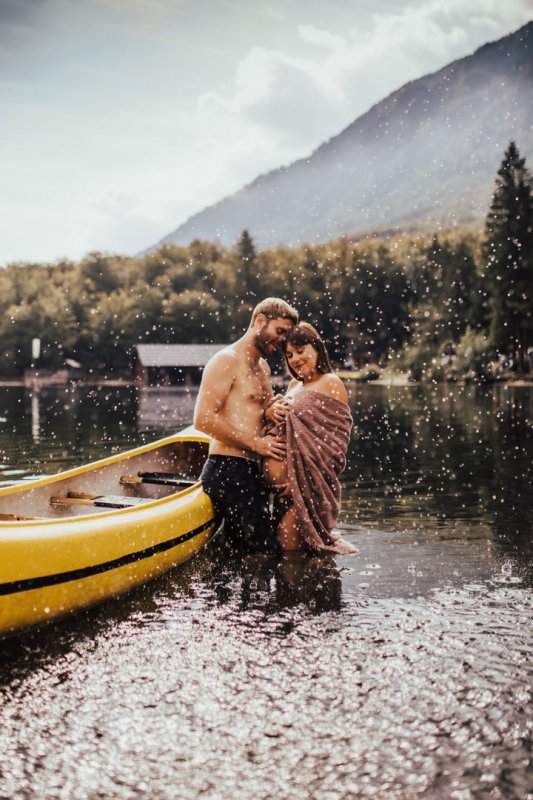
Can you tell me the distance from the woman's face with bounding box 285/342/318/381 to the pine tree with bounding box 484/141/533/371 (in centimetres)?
5408

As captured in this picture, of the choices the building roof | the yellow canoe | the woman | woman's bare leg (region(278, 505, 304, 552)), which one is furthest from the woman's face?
the building roof

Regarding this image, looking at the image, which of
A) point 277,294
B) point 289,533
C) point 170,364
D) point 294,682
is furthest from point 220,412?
point 277,294

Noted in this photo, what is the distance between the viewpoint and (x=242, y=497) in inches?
301

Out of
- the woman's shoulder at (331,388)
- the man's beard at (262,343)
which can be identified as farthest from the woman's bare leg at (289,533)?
the man's beard at (262,343)

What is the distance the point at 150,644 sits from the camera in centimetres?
552

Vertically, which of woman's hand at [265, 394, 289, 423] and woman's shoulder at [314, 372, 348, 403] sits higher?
woman's shoulder at [314, 372, 348, 403]

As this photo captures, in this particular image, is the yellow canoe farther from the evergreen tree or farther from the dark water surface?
the evergreen tree

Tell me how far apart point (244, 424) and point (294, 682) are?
3.12 metres

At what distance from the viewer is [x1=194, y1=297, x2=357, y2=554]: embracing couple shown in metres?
7.43

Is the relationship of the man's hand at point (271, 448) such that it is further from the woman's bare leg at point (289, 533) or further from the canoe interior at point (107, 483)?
the canoe interior at point (107, 483)

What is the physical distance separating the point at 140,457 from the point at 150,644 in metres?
4.25

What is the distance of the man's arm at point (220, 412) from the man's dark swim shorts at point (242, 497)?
0.96 feet

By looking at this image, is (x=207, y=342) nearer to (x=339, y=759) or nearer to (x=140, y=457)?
(x=140, y=457)

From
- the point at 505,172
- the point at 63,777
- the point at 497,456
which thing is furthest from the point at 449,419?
the point at 505,172
